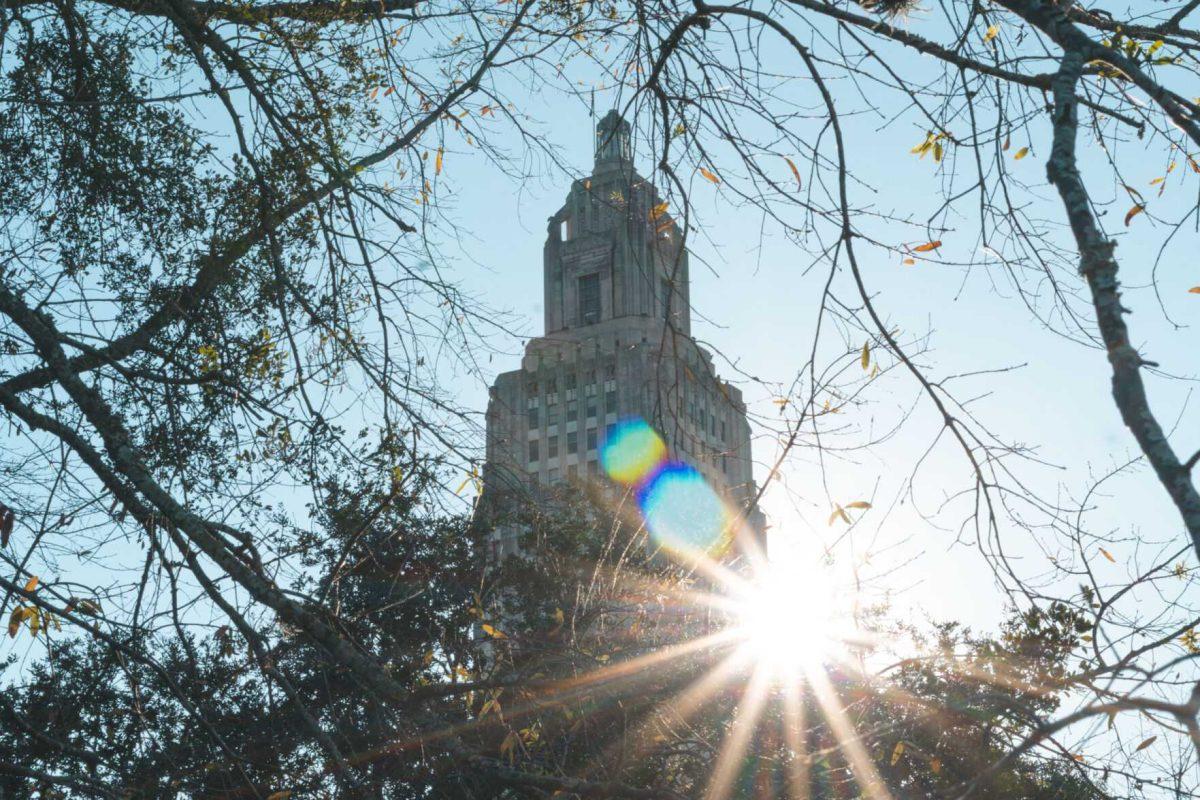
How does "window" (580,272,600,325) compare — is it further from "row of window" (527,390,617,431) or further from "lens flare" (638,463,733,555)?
"lens flare" (638,463,733,555)

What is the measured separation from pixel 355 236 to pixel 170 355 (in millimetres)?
1295

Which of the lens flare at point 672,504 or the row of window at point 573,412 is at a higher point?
the row of window at point 573,412

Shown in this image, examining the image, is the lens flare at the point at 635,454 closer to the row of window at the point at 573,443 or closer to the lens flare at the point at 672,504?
the lens flare at the point at 672,504

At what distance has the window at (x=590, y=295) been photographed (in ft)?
153

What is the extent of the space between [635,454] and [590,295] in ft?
111

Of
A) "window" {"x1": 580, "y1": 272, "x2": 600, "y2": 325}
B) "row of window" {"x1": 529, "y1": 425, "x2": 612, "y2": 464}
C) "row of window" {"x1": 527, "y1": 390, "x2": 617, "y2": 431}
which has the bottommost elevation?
"row of window" {"x1": 529, "y1": 425, "x2": 612, "y2": 464}

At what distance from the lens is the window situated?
46531 millimetres

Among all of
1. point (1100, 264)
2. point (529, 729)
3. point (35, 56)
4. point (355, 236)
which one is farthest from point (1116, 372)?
point (35, 56)

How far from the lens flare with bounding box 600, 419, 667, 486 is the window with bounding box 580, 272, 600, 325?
613cm

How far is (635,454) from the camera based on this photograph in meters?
14.4

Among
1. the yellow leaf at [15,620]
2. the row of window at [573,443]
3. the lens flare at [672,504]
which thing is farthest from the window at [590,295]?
the yellow leaf at [15,620]

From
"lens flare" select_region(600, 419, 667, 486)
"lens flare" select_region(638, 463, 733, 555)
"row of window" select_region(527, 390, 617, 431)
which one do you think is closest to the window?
"row of window" select_region(527, 390, 617, 431)

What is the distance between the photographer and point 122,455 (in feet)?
13.6

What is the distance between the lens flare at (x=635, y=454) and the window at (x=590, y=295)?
6.13 m
